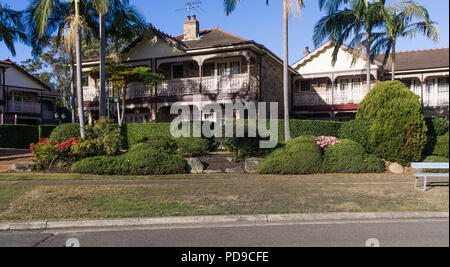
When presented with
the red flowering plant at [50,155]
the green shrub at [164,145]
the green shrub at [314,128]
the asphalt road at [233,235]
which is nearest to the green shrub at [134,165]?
the red flowering plant at [50,155]

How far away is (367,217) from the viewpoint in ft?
22.8

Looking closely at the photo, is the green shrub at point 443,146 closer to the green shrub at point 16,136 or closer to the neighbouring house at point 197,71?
the neighbouring house at point 197,71

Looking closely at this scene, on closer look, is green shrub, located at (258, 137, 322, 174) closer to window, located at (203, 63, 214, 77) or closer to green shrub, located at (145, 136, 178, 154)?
green shrub, located at (145, 136, 178, 154)

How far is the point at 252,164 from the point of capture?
13.6 m

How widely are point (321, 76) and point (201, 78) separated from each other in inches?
436

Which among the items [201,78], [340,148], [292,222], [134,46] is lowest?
[292,222]

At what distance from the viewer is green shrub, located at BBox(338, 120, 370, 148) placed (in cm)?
1460

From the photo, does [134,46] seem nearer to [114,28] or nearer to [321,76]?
[114,28]

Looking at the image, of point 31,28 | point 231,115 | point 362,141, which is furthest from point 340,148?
point 31,28

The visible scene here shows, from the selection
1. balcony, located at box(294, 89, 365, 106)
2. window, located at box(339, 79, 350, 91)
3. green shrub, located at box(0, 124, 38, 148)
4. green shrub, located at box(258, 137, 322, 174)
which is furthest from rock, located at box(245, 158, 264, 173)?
green shrub, located at box(0, 124, 38, 148)

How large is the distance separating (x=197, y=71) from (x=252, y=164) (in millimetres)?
12084

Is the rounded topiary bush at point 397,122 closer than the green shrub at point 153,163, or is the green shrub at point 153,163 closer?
the rounded topiary bush at point 397,122

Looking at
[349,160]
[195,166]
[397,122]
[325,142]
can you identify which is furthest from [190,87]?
[397,122]

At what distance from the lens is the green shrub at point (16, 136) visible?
23094mm
